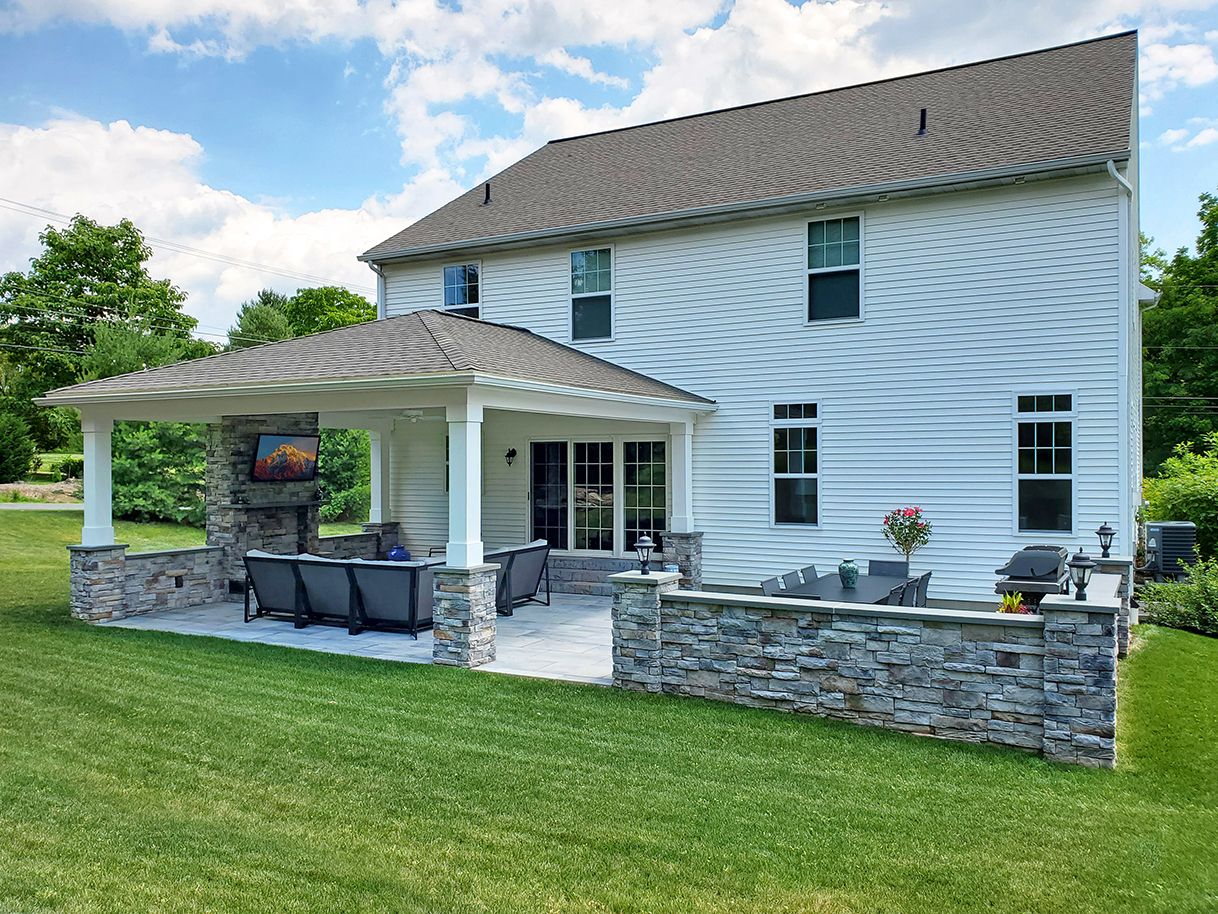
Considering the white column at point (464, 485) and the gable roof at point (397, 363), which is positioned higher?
the gable roof at point (397, 363)

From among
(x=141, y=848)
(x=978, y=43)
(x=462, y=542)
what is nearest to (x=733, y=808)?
(x=141, y=848)

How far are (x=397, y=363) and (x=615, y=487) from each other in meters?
5.22

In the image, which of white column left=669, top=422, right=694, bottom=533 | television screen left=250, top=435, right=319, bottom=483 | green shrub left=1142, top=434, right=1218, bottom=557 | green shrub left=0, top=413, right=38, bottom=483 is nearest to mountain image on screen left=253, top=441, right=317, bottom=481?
television screen left=250, top=435, right=319, bottom=483

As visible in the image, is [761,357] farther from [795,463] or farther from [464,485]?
[464,485]

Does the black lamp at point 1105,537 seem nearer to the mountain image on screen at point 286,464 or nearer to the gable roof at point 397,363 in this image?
the gable roof at point 397,363

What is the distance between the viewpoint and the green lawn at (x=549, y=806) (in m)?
3.76

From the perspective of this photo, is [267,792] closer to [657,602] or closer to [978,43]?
[657,602]

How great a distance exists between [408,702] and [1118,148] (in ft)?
31.0

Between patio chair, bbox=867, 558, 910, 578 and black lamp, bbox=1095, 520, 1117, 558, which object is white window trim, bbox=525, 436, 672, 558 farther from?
black lamp, bbox=1095, 520, 1117, 558

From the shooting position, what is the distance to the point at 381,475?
1492 cm

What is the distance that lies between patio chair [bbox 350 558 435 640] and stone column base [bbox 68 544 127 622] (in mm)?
3462

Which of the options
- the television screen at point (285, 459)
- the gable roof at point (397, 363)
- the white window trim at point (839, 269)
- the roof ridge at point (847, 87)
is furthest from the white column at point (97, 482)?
the white window trim at point (839, 269)

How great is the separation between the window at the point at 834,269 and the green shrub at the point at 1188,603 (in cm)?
525

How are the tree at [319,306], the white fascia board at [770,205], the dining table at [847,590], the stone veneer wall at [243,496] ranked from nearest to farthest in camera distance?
1. the dining table at [847,590]
2. the white fascia board at [770,205]
3. the stone veneer wall at [243,496]
4. the tree at [319,306]
